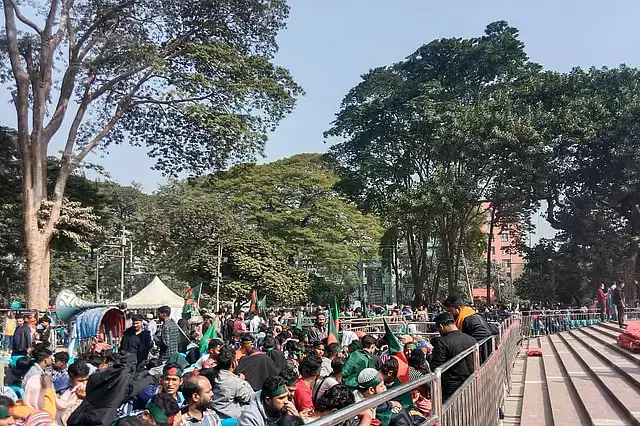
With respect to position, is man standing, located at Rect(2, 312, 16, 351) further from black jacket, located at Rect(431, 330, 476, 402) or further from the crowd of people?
black jacket, located at Rect(431, 330, 476, 402)

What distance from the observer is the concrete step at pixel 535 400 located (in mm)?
8855

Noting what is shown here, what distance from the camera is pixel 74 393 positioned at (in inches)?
233

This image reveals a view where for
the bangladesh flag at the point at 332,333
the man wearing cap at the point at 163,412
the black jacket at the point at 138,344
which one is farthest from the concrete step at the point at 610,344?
the man wearing cap at the point at 163,412

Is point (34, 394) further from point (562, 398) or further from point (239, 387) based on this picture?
point (562, 398)

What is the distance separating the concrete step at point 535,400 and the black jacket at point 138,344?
5191 mm

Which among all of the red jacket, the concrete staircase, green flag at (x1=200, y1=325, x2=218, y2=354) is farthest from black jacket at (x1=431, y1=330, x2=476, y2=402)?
the red jacket

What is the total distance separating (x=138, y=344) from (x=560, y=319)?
18567mm

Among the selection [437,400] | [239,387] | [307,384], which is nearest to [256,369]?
[239,387]

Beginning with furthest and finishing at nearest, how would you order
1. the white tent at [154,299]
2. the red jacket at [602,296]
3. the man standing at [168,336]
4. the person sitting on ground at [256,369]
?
1. the white tent at [154,299]
2. the red jacket at [602,296]
3. the man standing at [168,336]
4. the person sitting on ground at [256,369]

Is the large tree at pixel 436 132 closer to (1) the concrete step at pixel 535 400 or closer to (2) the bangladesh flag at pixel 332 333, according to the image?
(1) the concrete step at pixel 535 400

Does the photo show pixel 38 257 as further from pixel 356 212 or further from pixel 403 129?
pixel 356 212

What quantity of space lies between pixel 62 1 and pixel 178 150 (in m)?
6.28

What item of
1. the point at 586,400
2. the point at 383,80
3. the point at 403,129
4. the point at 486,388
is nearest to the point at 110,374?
the point at 486,388

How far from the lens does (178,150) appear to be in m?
24.3
